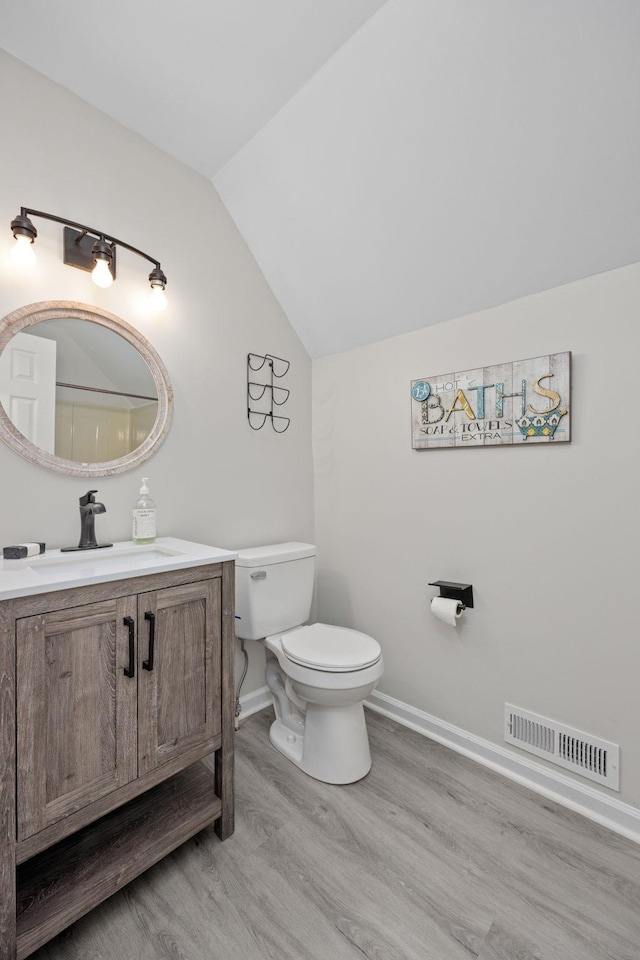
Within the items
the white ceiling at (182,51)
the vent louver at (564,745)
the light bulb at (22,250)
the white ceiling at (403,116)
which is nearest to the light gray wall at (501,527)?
the vent louver at (564,745)

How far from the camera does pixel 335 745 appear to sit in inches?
65.7

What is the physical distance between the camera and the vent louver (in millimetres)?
1474

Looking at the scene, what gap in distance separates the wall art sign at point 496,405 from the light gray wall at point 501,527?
A: 39mm

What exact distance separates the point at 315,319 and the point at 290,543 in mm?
1173

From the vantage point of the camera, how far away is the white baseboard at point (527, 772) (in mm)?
1444

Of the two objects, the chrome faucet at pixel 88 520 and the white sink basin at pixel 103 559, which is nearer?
the white sink basin at pixel 103 559

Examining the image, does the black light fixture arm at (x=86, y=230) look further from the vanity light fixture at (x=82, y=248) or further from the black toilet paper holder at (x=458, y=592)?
the black toilet paper holder at (x=458, y=592)

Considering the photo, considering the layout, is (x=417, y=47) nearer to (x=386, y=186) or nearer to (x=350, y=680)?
(x=386, y=186)

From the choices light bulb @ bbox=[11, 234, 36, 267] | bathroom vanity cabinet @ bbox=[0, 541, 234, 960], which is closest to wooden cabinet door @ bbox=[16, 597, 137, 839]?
bathroom vanity cabinet @ bbox=[0, 541, 234, 960]

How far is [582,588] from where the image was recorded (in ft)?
5.07

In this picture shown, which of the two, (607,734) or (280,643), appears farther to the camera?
(280,643)

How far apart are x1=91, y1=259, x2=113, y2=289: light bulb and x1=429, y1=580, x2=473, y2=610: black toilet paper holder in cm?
173

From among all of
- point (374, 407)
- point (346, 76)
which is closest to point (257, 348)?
point (374, 407)

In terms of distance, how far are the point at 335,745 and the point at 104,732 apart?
35.6 inches
